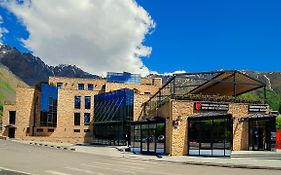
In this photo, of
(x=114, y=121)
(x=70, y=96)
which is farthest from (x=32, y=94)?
(x=114, y=121)

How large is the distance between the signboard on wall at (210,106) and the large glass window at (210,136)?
1356 mm

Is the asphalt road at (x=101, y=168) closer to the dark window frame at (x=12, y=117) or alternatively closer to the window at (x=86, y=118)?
the window at (x=86, y=118)

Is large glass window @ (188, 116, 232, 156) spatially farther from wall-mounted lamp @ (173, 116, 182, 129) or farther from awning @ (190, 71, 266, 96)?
awning @ (190, 71, 266, 96)

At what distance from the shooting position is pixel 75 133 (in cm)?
7200

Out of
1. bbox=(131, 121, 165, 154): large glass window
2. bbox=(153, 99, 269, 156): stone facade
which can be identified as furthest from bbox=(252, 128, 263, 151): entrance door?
bbox=(131, 121, 165, 154): large glass window

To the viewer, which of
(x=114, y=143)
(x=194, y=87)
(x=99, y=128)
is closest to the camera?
(x=194, y=87)

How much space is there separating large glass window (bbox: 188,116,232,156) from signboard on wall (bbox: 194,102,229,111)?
1.36m

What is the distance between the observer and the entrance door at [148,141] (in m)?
34.8

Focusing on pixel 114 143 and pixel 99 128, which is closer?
pixel 114 143

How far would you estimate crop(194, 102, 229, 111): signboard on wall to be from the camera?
32.8 m

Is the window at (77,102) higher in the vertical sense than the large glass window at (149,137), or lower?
higher

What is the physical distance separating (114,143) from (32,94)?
29.8 meters

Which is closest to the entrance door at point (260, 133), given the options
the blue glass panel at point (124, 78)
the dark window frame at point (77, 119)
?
the dark window frame at point (77, 119)

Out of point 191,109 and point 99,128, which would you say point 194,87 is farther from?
point 99,128
